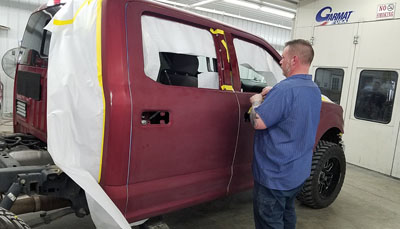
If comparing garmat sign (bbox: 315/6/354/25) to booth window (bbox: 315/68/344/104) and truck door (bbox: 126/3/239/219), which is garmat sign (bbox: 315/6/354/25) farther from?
truck door (bbox: 126/3/239/219)

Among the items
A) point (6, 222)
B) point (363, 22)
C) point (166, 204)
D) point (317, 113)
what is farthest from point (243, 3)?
point (6, 222)

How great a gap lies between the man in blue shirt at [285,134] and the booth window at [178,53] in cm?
51

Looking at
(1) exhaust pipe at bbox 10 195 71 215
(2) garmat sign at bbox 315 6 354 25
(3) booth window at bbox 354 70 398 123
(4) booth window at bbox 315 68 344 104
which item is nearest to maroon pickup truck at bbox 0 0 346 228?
(1) exhaust pipe at bbox 10 195 71 215

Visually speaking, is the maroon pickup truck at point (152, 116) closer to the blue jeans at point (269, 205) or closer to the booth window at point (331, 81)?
the blue jeans at point (269, 205)

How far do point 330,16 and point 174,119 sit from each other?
18.0 feet

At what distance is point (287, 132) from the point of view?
2117mm

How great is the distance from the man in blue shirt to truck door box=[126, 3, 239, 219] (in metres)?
0.30

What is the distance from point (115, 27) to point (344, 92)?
17.7 ft

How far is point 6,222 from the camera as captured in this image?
1.37m

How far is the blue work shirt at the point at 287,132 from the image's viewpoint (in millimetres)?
2070

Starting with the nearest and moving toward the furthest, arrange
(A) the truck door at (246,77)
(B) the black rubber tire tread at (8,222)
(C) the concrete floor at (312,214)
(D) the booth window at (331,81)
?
(B) the black rubber tire tread at (8,222)
(A) the truck door at (246,77)
(C) the concrete floor at (312,214)
(D) the booth window at (331,81)

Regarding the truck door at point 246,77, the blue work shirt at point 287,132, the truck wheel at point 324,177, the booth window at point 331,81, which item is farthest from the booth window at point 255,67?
the booth window at point 331,81

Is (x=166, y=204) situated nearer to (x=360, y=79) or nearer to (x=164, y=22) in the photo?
(x=164, y=22)

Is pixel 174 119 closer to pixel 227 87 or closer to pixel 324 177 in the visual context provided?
pixel 227 87
